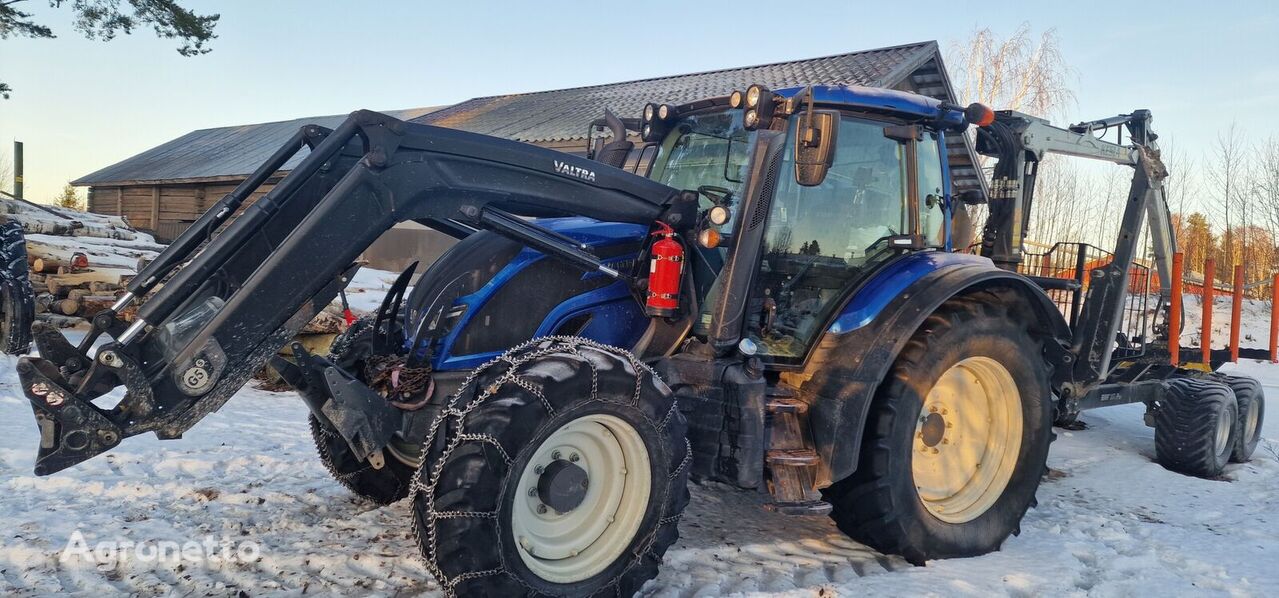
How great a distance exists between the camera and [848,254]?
4.14 meters

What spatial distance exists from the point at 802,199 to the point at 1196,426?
407 centimetres

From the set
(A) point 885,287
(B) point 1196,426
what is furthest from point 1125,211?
(A) point 885,287

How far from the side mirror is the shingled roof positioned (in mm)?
9156

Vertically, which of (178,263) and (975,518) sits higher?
(178,263)

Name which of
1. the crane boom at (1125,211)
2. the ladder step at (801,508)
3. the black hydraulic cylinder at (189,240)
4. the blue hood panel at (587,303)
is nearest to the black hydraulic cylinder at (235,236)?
the black hydraulic cylinder at (189,240)

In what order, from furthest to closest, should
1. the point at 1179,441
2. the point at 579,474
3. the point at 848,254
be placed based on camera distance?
the point at 1179,441 < the point at 848,254 < the point at 579,474

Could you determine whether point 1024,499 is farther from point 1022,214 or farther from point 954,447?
point 1022,214

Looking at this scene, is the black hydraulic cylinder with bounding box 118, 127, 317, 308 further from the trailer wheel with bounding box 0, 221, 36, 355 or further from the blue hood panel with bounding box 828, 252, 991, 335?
the trailer wheel with bounding box 0, 221, 36, 355

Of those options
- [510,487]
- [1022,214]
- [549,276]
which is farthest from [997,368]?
[510,487]

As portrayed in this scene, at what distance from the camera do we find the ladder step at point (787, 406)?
3678mm

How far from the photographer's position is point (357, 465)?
4.23 m

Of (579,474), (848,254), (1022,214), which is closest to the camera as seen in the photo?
(579,474)

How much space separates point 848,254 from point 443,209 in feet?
6.59

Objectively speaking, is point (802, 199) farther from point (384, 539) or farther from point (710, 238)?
point (384, 539)
